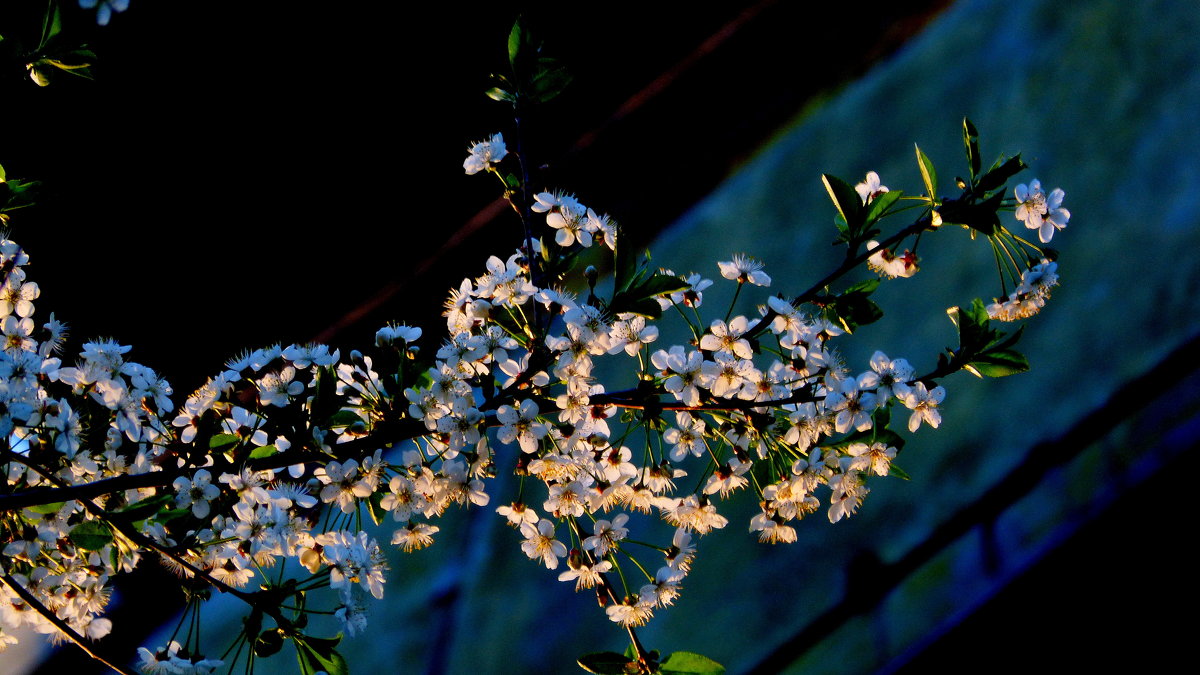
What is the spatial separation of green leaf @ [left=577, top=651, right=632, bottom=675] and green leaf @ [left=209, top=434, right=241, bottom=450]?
525 mm

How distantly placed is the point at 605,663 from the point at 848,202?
26.0 inches

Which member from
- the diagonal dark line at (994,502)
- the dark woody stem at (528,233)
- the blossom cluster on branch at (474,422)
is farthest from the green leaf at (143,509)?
the diagonal dark line at (994,502)

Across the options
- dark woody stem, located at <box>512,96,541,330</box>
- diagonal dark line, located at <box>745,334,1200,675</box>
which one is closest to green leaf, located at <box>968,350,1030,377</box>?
dark woody stem, located at <box>512,96,541,330</box>

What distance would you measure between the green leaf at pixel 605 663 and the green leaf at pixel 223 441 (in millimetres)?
525

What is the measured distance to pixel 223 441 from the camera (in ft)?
3.68

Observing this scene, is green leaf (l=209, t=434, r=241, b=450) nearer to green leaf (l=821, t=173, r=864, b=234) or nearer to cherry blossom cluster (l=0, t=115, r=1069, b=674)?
cherry blossom cluster (l=0, t=115, r=1069, b=674)

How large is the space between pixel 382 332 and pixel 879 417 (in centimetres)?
63

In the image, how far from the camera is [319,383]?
Answer: 1.04 meters

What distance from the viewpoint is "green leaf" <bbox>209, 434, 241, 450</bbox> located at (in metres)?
1.11

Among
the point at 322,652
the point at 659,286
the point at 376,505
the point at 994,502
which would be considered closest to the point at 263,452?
the point at 376,505

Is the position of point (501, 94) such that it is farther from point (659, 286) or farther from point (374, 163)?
point (374, 163)

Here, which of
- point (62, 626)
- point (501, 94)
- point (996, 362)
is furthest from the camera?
point (501, 94)

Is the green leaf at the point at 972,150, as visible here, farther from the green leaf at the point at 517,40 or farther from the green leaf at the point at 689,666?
the green leaf at the point at 689,666

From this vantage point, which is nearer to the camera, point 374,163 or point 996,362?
point 996,362
